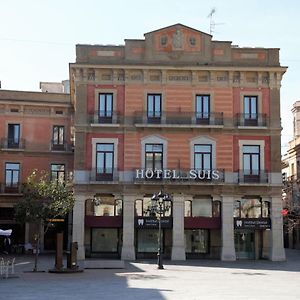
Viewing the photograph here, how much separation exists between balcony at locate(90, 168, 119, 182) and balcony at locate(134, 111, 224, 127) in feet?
12.5

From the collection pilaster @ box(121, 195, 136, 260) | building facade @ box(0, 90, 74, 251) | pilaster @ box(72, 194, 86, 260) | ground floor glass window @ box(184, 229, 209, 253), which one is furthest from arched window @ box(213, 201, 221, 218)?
building facade @ box(0, 90, 74, 251)

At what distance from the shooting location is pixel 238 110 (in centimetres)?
4094

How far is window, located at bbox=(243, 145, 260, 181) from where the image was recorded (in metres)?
40.4

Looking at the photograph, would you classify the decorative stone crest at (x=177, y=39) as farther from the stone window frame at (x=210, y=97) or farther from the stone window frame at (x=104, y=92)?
the stone window frame at (x=104, y=92)

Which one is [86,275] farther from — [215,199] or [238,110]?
[238,110]

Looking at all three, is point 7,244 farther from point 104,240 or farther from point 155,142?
point 155,142

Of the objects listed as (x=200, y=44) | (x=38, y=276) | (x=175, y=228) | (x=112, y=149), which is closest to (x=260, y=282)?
(x=38, y=276)

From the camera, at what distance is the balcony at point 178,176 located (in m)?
39.7

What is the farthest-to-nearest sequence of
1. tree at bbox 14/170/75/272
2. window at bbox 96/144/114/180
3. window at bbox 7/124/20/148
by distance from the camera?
window at bbox 7/124/20/148
window at bbox 96/144/114/180
tree at bbox 14/170/75/272

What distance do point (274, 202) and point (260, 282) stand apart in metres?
16.2

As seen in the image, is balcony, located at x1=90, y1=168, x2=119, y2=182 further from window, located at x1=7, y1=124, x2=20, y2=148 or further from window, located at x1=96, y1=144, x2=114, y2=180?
window, located at x1=7, y1=124, x2=20, y2=148

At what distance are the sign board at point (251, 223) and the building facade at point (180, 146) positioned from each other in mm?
68

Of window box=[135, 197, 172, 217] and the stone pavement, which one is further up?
window box=[135, 197, 172, 217]

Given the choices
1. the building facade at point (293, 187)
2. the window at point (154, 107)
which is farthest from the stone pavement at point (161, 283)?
the building facade at point (293, 187)
